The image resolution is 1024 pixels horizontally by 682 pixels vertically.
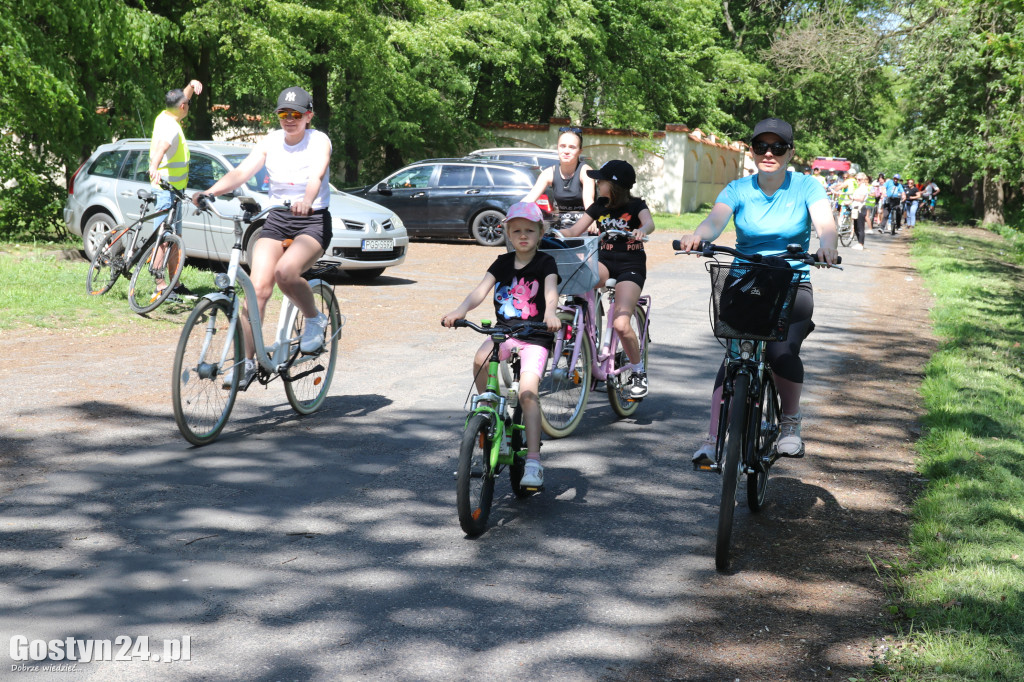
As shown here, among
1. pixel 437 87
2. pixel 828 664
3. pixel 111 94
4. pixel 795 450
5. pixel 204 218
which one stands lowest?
pixel 828 664

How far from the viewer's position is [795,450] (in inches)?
199

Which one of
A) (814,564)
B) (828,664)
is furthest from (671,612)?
(814,564)

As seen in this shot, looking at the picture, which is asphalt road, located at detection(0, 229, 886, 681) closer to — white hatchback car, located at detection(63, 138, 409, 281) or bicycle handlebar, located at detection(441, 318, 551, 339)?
bicycle handlebar, located at detection(441, 318, 551, 339)

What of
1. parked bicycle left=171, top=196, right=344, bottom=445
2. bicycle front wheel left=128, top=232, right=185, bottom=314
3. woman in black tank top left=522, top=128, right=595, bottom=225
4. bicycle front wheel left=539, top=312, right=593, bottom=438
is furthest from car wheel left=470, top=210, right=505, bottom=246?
bicycle front wheel left=539, top=312, right=593, bottom=438

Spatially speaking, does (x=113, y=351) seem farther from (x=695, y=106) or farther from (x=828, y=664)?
(x=695, y=106)

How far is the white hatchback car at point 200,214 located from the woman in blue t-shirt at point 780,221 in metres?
8.85

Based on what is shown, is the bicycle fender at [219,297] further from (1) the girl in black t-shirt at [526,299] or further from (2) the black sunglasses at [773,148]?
(2) the black sunglasses at [773,148]

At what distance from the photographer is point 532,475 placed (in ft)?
16.5

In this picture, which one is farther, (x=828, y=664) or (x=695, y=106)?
(x=695, y=106)

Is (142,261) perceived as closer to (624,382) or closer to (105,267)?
(105,267)

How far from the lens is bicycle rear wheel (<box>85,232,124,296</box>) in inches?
424

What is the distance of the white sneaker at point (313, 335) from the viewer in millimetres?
6633

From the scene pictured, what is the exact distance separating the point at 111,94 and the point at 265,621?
15.7 metres

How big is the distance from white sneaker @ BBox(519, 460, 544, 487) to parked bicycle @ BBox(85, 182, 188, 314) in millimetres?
6004
